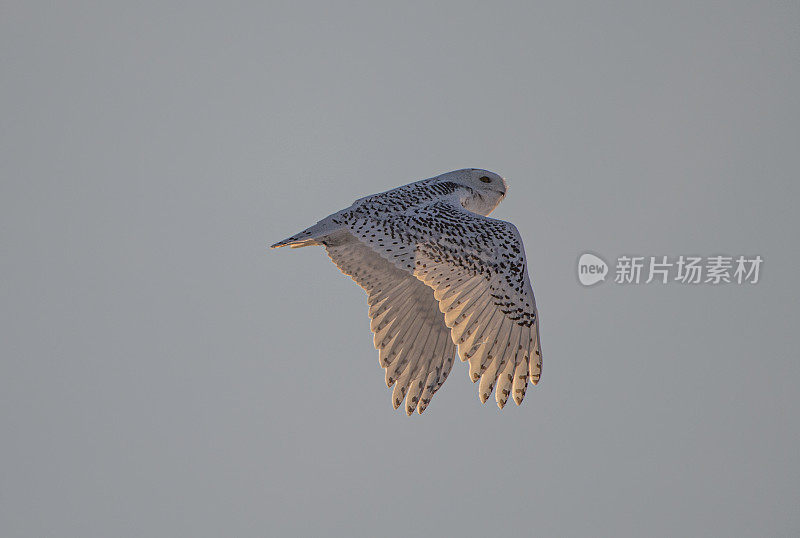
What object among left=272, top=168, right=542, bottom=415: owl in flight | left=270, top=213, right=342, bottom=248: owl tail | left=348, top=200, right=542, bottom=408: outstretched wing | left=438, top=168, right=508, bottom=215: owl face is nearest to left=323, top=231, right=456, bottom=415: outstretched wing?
left=272, top=168, right=542, bottom=415: owl in flight

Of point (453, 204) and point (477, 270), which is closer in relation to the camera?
point (477, 270)

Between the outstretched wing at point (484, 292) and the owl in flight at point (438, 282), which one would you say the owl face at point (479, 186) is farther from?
the outstretched wing at point (484, 292)

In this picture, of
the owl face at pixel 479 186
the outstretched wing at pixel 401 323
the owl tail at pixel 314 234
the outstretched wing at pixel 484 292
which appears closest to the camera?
the outstretched wing at pixel 484 292

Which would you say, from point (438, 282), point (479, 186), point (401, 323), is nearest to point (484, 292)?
point (438, 282)

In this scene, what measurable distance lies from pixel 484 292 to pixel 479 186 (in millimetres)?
3134

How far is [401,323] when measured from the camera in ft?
55.6

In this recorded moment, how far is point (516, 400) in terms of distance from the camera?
15.3m

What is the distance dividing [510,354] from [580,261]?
9866 millimetres

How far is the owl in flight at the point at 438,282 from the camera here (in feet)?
50.2

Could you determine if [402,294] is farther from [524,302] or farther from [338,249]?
[524,302]

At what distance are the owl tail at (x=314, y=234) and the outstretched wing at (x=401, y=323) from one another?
0.12 m

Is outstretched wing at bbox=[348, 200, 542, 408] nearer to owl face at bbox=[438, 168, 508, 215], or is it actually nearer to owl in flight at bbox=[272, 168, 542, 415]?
owl in flight at bbox=[272, 168, 542, 415]

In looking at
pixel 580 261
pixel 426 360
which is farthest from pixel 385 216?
pixel 580 261

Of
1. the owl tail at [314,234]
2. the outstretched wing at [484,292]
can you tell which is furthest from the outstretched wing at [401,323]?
the outstretched wing at [484,292]
